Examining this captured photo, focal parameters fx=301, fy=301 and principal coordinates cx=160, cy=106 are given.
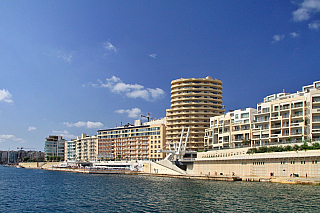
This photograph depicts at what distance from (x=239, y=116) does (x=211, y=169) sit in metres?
22.0

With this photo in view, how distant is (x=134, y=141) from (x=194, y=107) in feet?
149

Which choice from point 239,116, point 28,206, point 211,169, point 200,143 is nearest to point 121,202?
point 28,206

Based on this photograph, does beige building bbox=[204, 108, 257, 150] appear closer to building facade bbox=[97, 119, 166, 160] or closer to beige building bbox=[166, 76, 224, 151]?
beige building bbox=[166, 76, 224, 151]

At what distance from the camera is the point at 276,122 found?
306 feet

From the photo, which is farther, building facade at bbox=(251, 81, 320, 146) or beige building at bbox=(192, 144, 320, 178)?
building facade at bbox=(251, 81, 320, 146)

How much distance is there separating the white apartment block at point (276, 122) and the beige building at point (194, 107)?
27.8m

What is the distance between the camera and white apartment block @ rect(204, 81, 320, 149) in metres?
83.1

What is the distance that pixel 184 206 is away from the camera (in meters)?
44.7

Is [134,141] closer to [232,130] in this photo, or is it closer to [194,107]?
[194,107]

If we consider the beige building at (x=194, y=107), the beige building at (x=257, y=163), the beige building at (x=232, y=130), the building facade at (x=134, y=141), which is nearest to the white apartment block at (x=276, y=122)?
the beige building at (x=232, y=130)

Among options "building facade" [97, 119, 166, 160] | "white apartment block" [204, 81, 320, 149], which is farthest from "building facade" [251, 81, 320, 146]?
"building facade" [97, 119, 166, 160]

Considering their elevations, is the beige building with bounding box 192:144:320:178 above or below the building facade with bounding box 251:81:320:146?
below

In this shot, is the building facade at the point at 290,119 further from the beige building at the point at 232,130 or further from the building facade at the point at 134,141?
the building facade at the point at 134,141

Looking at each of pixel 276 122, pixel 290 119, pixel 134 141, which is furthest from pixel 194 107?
pixel 290 119
